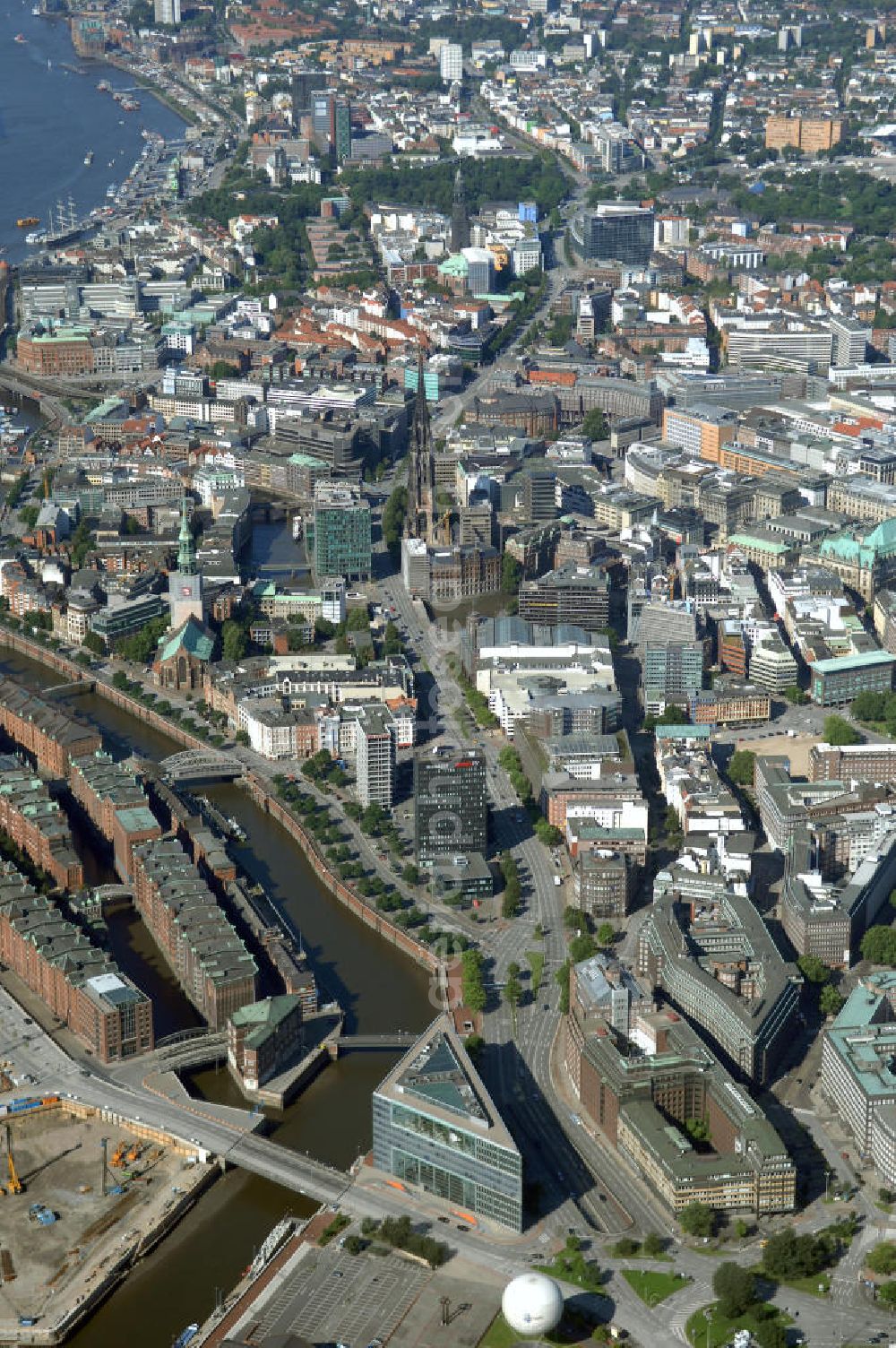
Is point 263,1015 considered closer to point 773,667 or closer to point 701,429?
point 773,667

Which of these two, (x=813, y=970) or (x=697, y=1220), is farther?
(x=813, y=970)

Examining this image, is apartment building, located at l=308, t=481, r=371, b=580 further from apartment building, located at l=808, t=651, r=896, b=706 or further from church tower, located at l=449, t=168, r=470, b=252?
church tower, located at l=449, t=168, r=470, b=252

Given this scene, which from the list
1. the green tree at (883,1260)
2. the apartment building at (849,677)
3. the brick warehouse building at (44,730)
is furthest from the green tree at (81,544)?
the green tree at (883,1260)

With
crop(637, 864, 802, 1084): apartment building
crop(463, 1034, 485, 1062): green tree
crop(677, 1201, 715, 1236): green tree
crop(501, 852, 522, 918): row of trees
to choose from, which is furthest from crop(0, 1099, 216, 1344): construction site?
crop(501, 852, 522, 918): row of trees

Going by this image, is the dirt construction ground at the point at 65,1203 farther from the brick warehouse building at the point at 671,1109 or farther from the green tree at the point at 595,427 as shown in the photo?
the green tree at the point at 595,427

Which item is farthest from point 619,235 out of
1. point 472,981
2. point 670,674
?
point 472,981

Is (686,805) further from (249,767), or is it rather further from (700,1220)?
(700,1220)
